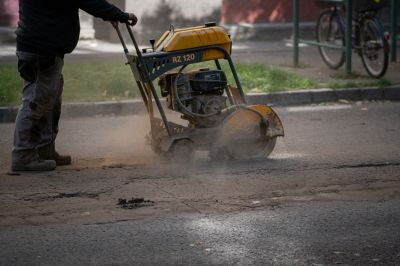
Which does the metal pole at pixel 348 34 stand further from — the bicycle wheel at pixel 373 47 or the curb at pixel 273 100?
the curb at pixel 273 100

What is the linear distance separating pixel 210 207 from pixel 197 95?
159 centimetres

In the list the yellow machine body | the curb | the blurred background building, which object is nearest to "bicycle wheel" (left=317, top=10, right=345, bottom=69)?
the curb

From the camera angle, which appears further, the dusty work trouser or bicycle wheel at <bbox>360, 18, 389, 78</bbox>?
bicycle wheel at <bbox>360, 18, 389, 78</bbox>

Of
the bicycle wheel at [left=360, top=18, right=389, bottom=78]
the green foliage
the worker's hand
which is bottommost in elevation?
the green foliage

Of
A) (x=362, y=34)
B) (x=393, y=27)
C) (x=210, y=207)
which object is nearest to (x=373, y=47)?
(x=362, y=34)

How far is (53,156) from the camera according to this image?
25.7 feet

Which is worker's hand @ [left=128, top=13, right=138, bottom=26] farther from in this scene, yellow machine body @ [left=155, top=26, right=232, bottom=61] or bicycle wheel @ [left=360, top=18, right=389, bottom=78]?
bicycle wheel @ [left=360, top=18, right=389, bottom=78]

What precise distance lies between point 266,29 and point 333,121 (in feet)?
26.6

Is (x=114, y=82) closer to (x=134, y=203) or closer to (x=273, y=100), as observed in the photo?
(x=273, y=100)

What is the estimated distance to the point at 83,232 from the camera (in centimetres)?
584

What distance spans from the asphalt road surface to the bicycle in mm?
3422

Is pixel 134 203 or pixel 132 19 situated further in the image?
pixel 132 19

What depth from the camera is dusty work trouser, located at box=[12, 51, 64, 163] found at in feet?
24.2

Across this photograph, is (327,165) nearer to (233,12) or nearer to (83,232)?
(83,232)
